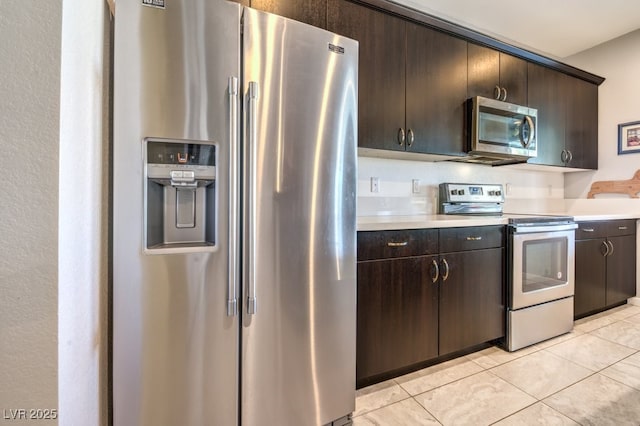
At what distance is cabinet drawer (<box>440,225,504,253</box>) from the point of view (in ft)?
5.86

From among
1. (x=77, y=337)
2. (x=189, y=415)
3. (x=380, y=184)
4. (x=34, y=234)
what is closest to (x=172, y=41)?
(x=34, y=234)

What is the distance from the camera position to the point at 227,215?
1.08 meters

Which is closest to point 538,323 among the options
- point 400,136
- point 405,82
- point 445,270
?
point 445,270

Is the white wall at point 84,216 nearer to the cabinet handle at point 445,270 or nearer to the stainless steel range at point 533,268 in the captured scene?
the cabinet handle at point 445,270

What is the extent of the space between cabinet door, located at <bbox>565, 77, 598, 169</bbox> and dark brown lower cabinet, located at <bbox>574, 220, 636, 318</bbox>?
2.34 feet

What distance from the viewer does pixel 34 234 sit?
0.64 meters

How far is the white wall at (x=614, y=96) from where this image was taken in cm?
283

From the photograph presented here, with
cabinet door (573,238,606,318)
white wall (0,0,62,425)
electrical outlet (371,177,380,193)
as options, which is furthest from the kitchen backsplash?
white wall (0,0,62,425)

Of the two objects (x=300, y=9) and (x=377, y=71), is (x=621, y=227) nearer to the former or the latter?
(x=377, y=71)

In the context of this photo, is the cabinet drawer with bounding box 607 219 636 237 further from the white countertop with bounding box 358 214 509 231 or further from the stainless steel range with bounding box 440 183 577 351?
the white countertop with bounding box 358 214 509 231

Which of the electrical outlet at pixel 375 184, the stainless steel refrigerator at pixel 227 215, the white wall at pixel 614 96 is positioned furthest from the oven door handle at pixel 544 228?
the stainless steel refrigerator at pixel 227 215

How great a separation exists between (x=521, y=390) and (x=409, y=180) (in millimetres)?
1521

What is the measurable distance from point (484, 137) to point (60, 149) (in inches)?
94.5

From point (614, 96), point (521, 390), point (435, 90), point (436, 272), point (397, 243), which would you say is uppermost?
point (614, 96)
